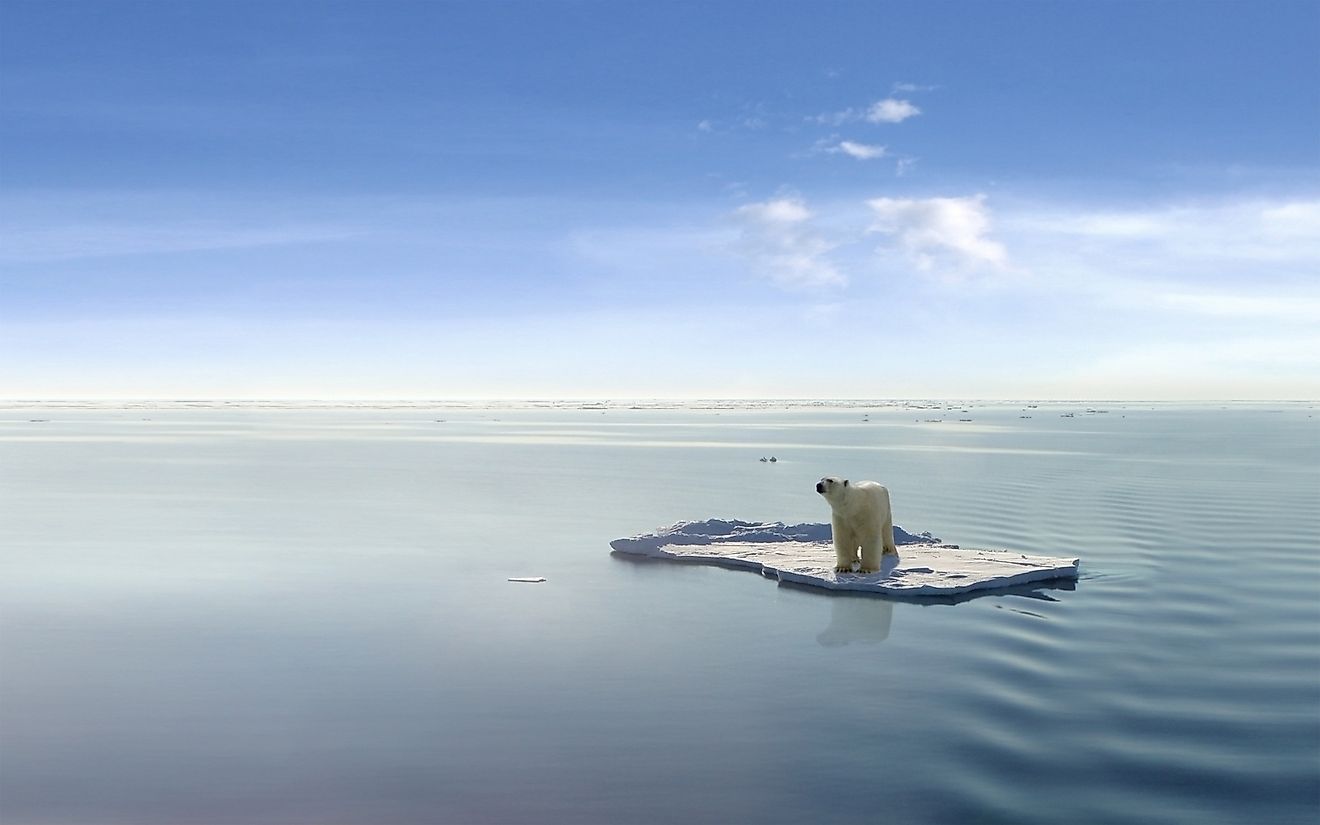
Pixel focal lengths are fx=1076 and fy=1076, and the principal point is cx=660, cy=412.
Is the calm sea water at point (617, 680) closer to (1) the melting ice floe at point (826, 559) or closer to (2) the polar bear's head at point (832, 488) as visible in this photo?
(1) the melting ice floe at point (826, 559)

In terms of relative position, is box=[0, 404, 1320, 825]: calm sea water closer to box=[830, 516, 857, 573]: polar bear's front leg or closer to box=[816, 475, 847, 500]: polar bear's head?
box=[830, 516, 857, 573]: polar bear's front leg

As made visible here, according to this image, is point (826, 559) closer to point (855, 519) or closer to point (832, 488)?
point (855, 519)

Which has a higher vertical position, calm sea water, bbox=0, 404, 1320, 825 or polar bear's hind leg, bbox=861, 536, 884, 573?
polar bear's hind leg, bbox=861, 536, 884, 573

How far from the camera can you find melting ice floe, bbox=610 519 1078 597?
16781 mm

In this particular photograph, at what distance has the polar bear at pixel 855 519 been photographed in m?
17.2

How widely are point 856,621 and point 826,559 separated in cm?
432

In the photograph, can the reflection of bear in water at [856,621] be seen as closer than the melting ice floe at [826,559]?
Yes

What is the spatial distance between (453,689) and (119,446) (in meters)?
60.7

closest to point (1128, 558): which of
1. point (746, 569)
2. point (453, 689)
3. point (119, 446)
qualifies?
point (746, 569)

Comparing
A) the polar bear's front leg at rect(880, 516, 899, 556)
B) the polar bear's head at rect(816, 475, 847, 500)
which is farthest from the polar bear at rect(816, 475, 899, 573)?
the polar bear's front leg at rect(880, 516, 899, 556)

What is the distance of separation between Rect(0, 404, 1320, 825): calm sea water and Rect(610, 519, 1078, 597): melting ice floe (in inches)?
24.8

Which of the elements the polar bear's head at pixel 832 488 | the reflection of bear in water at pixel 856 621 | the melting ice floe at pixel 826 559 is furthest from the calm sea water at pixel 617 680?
the polar bear's head at pixel 832 488

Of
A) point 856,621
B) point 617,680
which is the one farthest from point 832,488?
point 617,680

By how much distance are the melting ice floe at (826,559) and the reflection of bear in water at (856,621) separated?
1.92 ft
